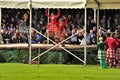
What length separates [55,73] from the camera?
29406 millimetres

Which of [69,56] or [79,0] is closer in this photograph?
[79,0]

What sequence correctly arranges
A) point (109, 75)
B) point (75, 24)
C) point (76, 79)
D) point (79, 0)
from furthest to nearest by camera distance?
point (75, 24)
point (79, 0)
point (109, 75)
point (76, 79)

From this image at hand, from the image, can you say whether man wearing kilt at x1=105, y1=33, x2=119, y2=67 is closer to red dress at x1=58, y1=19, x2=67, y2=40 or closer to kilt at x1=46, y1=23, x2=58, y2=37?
red dress at x1=58, y1=19, x2=67, y2=40

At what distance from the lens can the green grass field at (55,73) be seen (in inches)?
1070

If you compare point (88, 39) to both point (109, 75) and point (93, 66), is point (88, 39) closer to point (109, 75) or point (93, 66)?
point (93, 66)

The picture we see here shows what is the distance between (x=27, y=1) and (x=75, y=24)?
7.99m

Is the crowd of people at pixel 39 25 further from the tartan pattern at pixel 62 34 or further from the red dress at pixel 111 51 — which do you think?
the red dress at pixel 111 51

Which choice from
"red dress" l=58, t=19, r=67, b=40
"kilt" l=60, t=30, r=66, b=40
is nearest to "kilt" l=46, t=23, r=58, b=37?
"red dress" l=58, t=19, r=67, b=40

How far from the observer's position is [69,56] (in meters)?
36.7

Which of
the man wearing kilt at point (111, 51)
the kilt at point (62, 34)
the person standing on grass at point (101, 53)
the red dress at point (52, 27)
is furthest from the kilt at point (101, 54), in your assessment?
the red dress at point (52, 27)

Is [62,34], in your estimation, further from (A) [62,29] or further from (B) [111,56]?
(B) [111,56]

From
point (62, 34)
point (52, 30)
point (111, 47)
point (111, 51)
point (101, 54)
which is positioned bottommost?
point (101, 54)

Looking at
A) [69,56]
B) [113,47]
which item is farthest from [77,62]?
[113,47]

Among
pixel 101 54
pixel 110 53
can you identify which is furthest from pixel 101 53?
pixel 110 53
